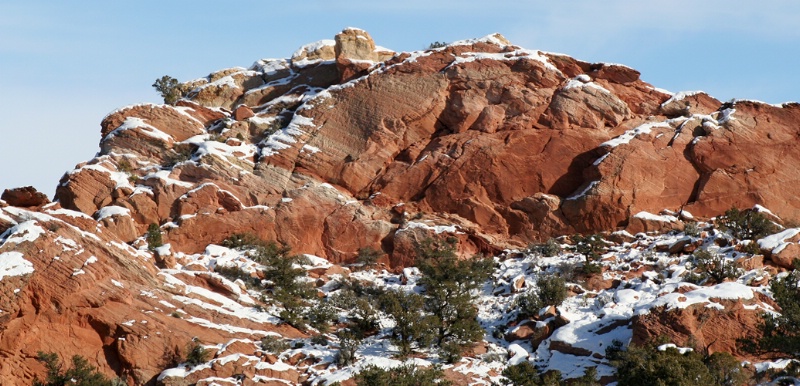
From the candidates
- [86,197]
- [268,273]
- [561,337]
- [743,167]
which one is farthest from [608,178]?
[86,197]

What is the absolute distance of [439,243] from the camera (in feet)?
159

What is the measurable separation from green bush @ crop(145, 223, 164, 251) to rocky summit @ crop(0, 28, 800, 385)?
19cm

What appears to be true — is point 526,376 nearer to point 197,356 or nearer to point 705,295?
point 705,295

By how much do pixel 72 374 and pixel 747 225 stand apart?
1207 inches

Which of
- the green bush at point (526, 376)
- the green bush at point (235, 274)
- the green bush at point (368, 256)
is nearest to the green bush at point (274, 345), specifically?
the green bush at point (235, 274)

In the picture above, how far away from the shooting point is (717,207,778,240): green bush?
1759 inches

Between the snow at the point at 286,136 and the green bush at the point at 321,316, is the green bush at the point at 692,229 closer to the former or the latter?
the green bush at the point at 321,316

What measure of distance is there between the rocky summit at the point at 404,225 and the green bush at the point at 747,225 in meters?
0.10

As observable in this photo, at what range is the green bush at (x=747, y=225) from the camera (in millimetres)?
44688

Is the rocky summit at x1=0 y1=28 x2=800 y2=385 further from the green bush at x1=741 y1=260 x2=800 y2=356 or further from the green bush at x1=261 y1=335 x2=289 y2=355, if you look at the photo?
the green bush at x1=741 y1=260 x2=800 y2=356

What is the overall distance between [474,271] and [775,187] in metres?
18.0

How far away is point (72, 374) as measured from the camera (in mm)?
34906

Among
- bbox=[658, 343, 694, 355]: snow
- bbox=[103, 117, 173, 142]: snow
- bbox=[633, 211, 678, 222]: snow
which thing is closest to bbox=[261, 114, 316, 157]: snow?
bbox=[103, 117, 173, 142]: snow

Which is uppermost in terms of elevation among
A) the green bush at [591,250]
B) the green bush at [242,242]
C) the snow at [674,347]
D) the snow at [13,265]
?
the snow at [13,265]
